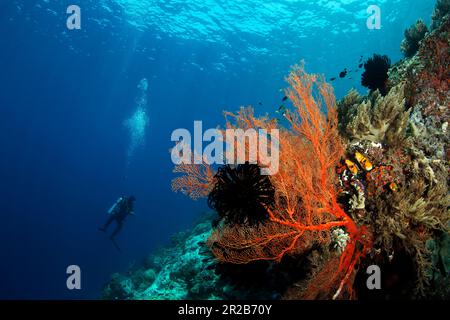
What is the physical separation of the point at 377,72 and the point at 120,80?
61.8 meters

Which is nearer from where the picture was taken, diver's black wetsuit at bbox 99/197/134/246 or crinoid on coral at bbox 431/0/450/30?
crinoid on coral at bbox 431/0/450/30

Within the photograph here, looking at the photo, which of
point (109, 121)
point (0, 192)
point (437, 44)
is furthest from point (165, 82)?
point (0, 192)

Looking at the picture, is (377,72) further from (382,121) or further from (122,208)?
(122,208)

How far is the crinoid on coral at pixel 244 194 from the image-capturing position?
4.21 meters

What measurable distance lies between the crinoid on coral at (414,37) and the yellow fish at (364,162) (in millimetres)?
6261

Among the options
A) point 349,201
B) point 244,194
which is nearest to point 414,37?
point 349,201

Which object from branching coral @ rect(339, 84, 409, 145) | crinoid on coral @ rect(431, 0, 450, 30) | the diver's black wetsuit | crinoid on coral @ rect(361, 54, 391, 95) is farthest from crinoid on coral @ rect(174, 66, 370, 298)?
the diver's black wetsuit

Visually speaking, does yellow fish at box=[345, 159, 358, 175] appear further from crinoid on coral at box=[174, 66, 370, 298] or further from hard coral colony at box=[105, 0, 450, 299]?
crinoid on coral at box=[174, 66, 370, 298]

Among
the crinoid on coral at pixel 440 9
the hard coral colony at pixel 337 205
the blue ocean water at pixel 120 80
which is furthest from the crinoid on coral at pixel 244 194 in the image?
the blue ocean water at pixel 120 80

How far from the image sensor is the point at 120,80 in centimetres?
6094

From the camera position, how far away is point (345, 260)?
421 cm

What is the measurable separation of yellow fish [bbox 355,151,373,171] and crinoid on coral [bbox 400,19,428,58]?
6.26 m

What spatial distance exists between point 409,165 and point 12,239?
3927 inches

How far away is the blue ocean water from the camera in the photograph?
1449 inches
